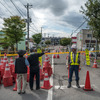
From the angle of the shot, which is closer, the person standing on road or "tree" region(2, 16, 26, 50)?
Answer: the person standing on road

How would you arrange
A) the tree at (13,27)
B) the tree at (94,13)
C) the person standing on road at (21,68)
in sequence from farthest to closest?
the tree at (13,27) < the tree at (94,13) < the person standing on road at (21,68)

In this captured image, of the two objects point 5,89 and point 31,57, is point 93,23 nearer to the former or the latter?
point 31,57

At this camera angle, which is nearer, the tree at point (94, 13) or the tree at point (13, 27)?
the tree at point (94, 13)

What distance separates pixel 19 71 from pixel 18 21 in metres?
20.5

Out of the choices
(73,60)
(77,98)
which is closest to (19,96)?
(77,98)

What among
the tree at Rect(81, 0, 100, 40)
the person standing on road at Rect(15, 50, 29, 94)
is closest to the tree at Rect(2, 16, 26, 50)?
the tree at Rect(81, 0, 100, 40)

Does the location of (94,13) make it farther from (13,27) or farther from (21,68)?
(13,27)

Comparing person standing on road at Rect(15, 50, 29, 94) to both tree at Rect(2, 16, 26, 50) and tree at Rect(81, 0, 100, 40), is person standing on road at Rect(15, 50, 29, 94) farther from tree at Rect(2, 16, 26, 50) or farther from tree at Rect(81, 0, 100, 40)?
tree at Rect(2, 16, 26, 50)

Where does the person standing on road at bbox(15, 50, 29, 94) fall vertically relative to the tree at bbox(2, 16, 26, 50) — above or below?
below

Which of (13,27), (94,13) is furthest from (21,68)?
(13,27)

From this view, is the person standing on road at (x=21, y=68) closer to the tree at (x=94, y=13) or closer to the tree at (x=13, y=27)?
the tree at (x=94, y=13)

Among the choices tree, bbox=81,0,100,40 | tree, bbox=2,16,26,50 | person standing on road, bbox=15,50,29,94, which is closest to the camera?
person standing on road, bbox=15,50,29,94

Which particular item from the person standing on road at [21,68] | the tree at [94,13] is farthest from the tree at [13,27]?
the person standing on road at [21,68]

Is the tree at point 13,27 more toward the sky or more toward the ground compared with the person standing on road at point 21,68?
more toward the sky
